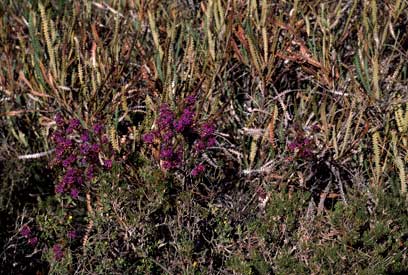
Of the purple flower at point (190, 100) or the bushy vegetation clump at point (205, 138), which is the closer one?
the bushy vegetation clump at point (205, 138)

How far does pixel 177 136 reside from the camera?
3.50m

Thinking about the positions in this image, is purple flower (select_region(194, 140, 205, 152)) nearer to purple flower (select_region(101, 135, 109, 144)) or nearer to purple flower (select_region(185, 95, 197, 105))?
purple flower (select_region(185, 95, 197, 105))

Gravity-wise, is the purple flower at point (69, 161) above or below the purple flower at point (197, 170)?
below

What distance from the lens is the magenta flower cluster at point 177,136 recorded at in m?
3.40

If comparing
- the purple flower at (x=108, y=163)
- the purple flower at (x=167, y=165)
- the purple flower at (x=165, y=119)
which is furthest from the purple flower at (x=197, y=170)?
the purple flower at (x=108, y=163)

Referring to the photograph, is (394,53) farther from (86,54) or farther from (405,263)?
(86,54)

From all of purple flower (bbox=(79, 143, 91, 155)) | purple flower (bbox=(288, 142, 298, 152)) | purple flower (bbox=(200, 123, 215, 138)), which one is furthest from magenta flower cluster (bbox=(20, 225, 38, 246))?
purple flower (bbox=(288, 142, 298, 152))

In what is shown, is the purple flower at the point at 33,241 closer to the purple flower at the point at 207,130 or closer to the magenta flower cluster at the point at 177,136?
the magenta flower cluster at the point at 177,136

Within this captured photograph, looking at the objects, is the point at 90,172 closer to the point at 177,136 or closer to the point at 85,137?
the point at 85,137

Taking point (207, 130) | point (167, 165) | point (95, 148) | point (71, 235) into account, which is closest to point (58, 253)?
point (71, 235)

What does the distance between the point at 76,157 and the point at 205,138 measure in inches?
22.6

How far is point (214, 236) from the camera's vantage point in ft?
11.7

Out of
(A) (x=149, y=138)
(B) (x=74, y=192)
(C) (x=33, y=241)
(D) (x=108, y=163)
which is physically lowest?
(C) (x=33, y=241)

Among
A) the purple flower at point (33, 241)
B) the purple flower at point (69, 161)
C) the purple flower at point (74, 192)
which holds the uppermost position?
the purple flower at point (69, 161)
